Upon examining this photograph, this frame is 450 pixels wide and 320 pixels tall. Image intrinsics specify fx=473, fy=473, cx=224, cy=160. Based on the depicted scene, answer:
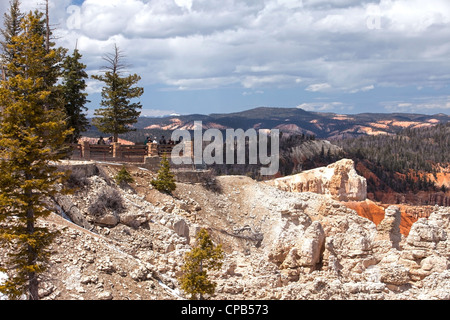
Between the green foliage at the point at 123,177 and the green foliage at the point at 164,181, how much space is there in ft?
6.46

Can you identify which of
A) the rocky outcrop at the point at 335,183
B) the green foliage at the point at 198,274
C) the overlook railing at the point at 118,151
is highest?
the overlook railing at the point at 118,151

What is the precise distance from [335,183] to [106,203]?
117ft

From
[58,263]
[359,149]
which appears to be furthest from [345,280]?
[359,149]

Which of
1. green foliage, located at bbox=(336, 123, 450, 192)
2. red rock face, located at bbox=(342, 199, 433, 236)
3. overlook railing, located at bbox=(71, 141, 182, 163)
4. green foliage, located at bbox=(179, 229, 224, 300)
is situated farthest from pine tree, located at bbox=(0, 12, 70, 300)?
green foliage, located at bbox=(336, 123, 450, 192)

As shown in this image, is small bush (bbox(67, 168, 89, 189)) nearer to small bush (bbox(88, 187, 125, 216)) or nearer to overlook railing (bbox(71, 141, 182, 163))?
small bush (bbox(88, 187, 125, 216))

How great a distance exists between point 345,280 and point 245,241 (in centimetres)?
1196

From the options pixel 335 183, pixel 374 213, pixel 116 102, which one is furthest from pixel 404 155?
pixel 116 102

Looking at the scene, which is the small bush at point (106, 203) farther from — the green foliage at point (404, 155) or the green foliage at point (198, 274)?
the green foliage at point (404, 155)

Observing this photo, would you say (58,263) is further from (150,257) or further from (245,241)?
(245,241)

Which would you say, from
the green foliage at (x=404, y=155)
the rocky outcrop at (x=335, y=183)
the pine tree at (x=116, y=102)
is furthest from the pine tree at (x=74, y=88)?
the green foliage at (x=404, y=155)

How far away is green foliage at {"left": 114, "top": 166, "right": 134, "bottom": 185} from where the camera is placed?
27.7 meters

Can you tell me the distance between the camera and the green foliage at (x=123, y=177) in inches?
1090

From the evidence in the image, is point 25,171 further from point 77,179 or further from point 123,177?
point 123,177

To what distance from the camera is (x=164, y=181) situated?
30016 mm
